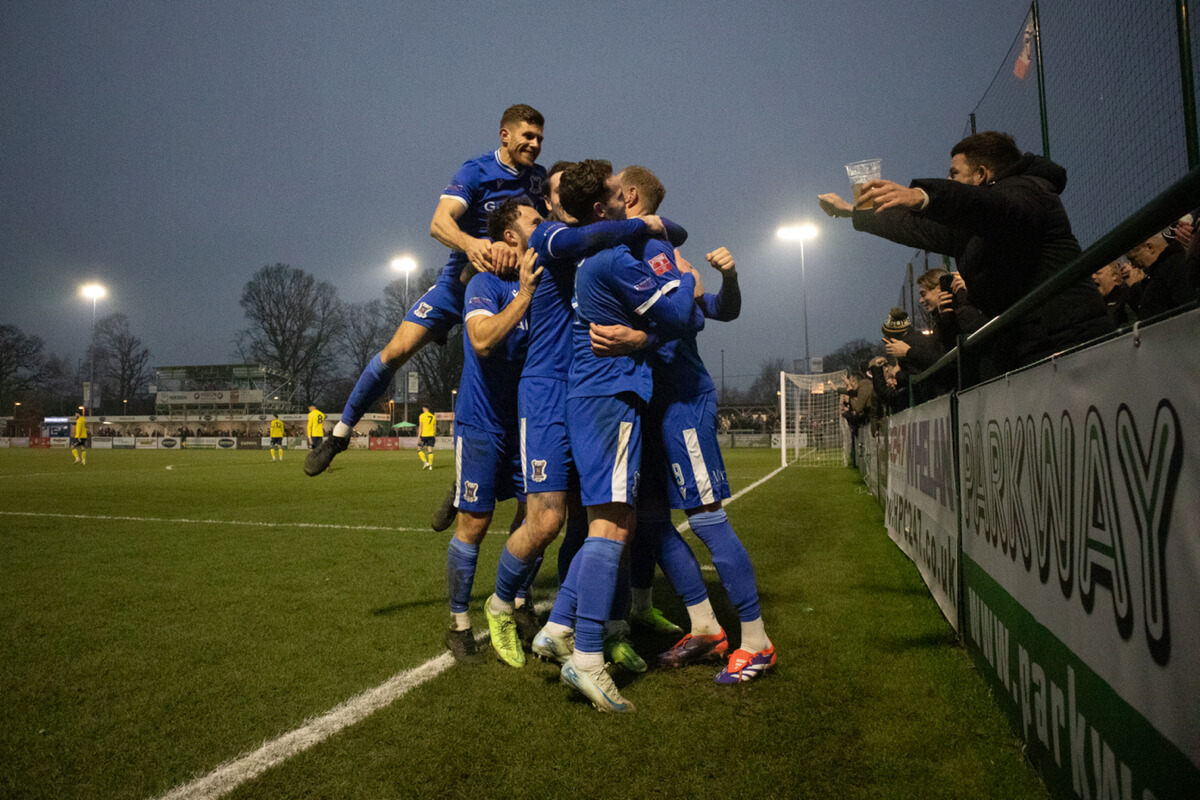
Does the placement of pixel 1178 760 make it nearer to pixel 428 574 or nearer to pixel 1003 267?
pixel 1003 267

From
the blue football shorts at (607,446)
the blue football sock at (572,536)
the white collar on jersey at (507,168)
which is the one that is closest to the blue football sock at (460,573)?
the blue football sock at (572,536)

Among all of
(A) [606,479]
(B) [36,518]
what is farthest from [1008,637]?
(B) [36,518]

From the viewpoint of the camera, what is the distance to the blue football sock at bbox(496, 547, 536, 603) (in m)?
3.42

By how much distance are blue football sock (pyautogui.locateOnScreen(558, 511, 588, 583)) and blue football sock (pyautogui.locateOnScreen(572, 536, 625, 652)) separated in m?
0.78

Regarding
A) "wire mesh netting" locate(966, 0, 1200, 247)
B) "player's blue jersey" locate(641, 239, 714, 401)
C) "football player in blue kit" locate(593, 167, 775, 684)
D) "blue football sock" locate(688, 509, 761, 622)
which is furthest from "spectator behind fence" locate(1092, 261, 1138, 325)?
"blue football sock" locate(688, 509, 761, 622)

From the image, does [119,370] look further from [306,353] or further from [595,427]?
[595,427]

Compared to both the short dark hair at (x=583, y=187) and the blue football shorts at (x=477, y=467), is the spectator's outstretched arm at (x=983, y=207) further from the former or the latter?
the blue football shorts at (x=477, y=467)

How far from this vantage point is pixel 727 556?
3188 mm

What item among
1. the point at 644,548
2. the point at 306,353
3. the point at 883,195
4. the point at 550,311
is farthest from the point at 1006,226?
the point at 306,353

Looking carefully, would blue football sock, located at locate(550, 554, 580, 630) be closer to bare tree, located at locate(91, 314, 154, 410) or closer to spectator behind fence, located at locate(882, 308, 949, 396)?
spectator behind fence, located at locate(882, 308, 949, 396)

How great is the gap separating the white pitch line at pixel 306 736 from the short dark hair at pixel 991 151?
3.46 m

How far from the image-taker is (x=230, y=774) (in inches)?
85.2

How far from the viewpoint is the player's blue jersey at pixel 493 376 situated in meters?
3.54

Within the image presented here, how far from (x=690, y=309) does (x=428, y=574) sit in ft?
11.0
